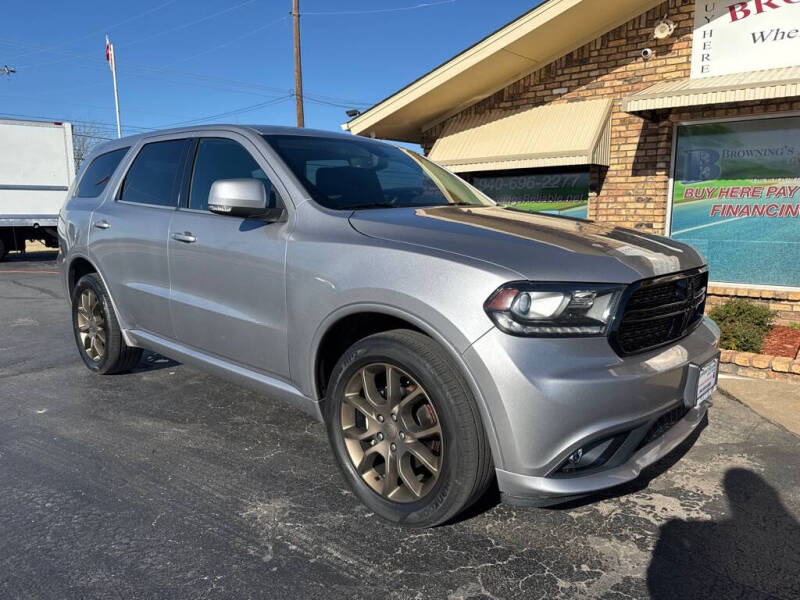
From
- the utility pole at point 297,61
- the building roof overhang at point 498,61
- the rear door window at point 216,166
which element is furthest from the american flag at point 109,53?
the rear door window at point 216,166

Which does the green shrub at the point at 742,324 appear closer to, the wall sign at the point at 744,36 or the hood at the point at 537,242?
the wall sign at the point at 744,36

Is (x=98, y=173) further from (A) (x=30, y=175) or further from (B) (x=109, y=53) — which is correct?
(B) (x=109, y=53)

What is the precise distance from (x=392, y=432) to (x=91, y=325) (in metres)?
3.31

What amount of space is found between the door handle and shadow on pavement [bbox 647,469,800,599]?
287 cm

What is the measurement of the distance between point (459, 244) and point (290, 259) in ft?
3.04

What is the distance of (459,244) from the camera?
2.46 meters

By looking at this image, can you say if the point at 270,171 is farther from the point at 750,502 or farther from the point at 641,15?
the point at 641,15

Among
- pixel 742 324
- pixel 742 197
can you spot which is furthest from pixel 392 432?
pixel 742 197

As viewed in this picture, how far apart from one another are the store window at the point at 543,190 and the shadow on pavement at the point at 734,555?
5.71 m

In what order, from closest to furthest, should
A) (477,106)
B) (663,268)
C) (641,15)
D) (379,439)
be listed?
(663,268) < (379,439) < (641,15) < (477,106)

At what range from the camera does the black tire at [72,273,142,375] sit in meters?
4.54

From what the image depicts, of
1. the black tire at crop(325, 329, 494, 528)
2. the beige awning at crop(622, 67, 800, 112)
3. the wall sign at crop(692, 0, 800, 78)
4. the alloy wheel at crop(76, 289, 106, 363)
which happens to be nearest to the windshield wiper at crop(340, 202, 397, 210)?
the black tire at crop(325, 329, 494, 528)

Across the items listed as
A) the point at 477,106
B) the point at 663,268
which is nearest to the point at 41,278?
the point at 477,106

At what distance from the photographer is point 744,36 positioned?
21.9 feet
